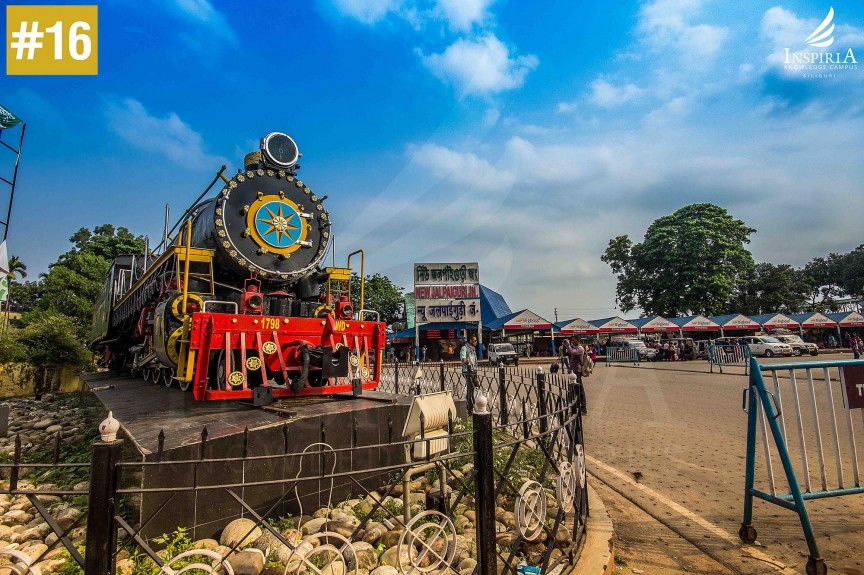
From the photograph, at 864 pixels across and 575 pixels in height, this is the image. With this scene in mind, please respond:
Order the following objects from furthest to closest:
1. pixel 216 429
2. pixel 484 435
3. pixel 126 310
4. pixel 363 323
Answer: pixel 126 310 → pixel 363 323 → pixel 216 429 → pixel 484 435

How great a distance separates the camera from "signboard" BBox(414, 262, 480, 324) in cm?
2847

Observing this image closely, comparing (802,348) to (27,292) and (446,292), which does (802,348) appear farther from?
(27,292)

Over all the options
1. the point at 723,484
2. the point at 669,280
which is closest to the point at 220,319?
the point at 723,484

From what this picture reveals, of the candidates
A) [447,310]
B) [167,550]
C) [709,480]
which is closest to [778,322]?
[447,310]

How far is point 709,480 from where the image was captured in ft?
16.4

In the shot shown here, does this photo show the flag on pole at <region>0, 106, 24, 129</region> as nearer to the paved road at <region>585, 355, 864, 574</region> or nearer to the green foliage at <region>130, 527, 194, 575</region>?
the green foliage at <region>130, 527, 194, 575</region>

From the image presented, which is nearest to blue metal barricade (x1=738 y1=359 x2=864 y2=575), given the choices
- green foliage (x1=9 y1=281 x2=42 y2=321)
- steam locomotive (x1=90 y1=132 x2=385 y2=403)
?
steam locomotive (x1=90 y1=132 x2=385 y2=403)

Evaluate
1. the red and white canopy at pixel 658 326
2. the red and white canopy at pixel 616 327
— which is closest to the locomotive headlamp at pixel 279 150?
the red and white canopy at pixel 616 327

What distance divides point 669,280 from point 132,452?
136 feet

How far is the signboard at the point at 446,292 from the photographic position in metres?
28.5

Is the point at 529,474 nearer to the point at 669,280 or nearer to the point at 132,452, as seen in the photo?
the point at 132,452

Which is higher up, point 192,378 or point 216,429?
point 192,378

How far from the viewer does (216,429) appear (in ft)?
12.9

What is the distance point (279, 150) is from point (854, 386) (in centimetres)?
790
